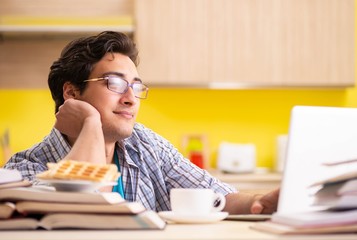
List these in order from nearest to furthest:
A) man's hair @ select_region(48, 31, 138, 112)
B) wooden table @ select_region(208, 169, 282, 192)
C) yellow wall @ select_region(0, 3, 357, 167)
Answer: man's hair @ select_region(48, 31, 138, 112) < wooden table @ select_region(208, 169, 282, 192) < yellow wall @ select_region(0, 3, 357, 167)

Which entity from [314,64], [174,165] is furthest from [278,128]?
[174,165]

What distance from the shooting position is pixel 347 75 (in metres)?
4.54

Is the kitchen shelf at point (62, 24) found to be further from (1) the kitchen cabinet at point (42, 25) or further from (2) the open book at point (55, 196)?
(2) the open book at point (55, 196)

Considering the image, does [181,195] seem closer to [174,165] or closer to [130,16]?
[174,165]

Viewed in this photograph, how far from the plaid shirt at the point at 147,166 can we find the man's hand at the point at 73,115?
0.46 feet

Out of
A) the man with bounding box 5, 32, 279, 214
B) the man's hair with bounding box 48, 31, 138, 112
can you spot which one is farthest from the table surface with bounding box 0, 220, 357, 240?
the man's hair with bounding box 48, 31, 138, 112

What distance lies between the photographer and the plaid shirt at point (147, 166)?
234 centimetres

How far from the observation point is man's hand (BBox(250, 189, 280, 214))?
183 cm

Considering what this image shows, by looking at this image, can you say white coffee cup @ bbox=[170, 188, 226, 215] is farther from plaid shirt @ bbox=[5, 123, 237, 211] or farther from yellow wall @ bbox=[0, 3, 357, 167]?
yellow wall @ bbox=[0, 3, 357, 167]

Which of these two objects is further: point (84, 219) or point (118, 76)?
point (118, 76)

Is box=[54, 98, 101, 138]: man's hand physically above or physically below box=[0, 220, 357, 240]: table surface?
above

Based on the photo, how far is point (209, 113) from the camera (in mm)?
4824

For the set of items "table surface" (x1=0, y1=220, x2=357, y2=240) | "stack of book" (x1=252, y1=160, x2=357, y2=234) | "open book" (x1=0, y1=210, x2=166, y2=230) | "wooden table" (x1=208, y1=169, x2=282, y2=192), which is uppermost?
"wooden table" (x1=208, y1=169, x2=282, y2=192)

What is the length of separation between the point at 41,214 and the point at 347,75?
3.55m
